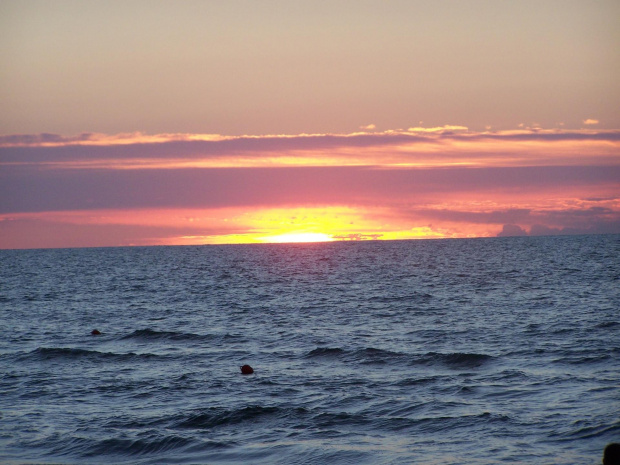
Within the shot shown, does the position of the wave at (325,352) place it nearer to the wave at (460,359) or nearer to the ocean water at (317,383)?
the ocean water at (317,383)

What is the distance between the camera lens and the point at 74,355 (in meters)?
35.4

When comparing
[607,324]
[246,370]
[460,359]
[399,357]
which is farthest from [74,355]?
[607,324]

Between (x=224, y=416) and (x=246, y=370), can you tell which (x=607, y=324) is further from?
(x=224, y=416)

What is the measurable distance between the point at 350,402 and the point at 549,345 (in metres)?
14.2

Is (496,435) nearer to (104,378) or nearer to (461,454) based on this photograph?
(461,454)

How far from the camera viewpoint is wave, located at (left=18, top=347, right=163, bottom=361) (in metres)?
34.5

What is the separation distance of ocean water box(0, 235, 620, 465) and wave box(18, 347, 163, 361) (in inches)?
4.4

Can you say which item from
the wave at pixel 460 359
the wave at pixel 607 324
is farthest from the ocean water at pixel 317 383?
the wave at pixel 607 324

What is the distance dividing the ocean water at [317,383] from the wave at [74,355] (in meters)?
0.11

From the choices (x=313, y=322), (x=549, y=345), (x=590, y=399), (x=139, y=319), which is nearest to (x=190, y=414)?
(x=590, y=399)

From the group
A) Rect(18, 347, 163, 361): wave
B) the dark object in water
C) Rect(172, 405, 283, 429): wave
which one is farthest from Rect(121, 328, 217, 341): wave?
Rect(172, 405, 283, 429): wave

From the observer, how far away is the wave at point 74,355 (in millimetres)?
34531

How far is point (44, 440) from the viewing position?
2103 centimetres

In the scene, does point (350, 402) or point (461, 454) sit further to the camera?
point (350, 402)
